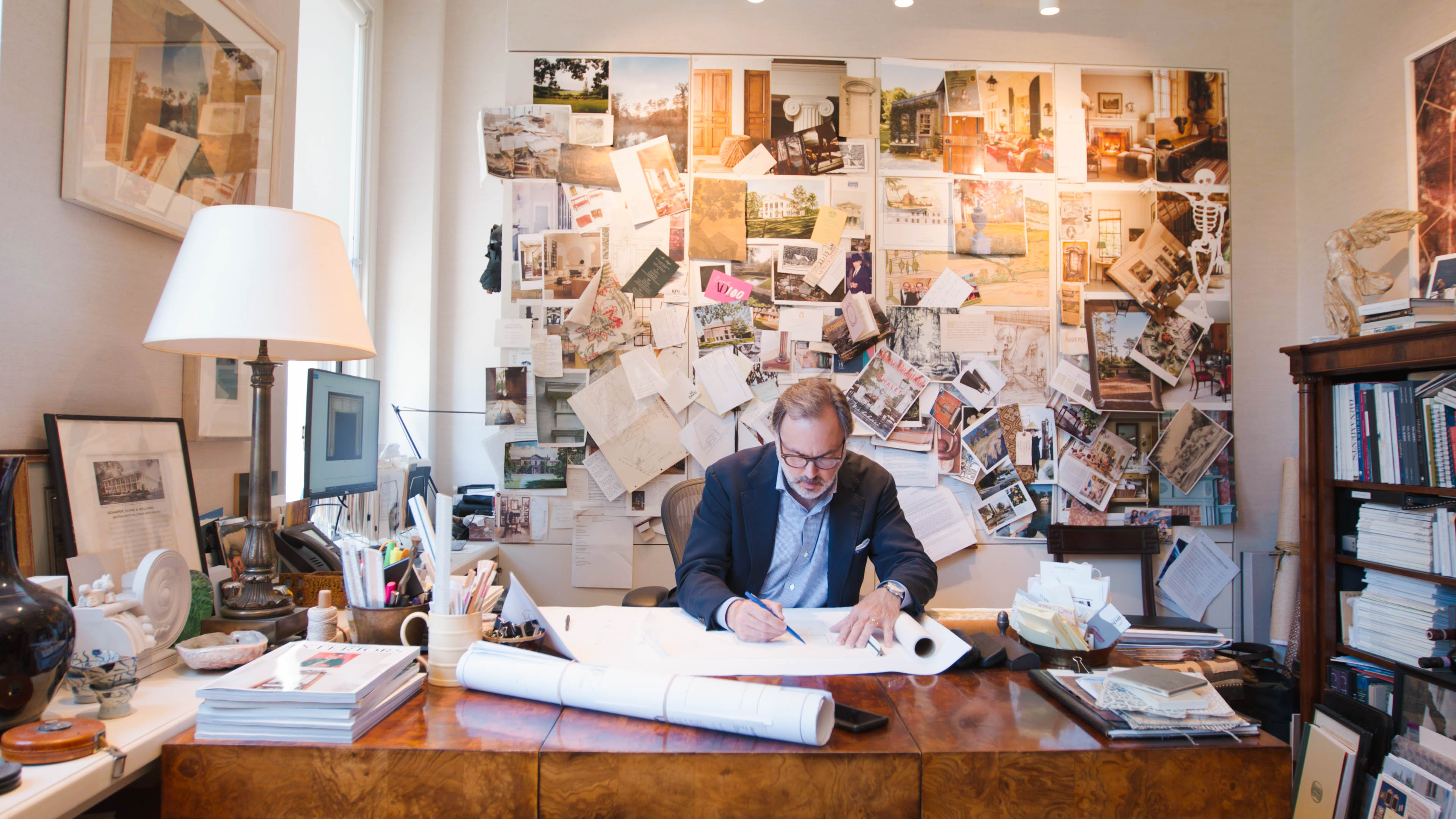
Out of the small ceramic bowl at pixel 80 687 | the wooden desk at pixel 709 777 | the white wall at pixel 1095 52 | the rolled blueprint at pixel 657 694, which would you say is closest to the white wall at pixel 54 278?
the small ceramic bowl at pixel 80 687

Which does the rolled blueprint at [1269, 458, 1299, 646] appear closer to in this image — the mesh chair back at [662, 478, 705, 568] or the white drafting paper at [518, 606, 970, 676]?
the white drafting paper at [518, 606, 970, 676]

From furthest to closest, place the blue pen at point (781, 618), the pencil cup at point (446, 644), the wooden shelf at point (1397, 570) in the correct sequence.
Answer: the wooden shelf at point (1397, 570) < the blue pen at point (781, 618) < the pencil cup at point (446, 644)

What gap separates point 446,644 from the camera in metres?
1.25

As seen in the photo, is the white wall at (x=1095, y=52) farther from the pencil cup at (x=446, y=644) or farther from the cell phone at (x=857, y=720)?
the cell phone at (x=857, y=720)

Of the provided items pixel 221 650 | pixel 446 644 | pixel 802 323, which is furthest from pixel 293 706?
pixel 802 323

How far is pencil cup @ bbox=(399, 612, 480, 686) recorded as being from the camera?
4.09 feet

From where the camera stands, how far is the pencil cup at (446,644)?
4.09 ft

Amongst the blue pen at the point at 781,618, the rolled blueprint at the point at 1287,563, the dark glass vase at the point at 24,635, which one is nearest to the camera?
A: the dark glass vase at the point at 24,635

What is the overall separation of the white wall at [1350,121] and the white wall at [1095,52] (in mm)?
53

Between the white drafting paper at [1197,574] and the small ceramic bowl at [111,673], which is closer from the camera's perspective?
the small ceramic bowl at [111,673]

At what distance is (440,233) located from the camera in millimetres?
3455

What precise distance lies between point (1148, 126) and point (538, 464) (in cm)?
284

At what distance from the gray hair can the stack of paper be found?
176 cm

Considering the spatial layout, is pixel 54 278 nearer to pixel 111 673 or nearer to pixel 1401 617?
pixel 111 673
